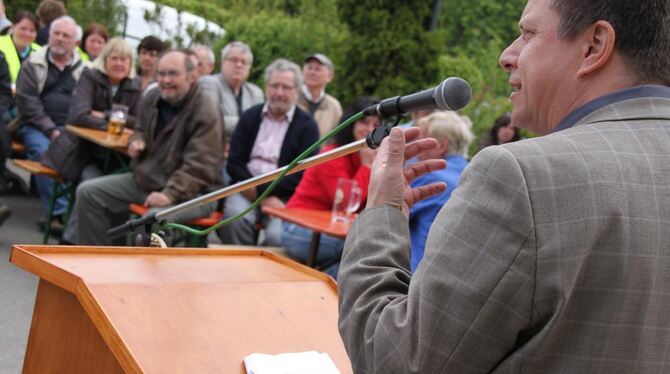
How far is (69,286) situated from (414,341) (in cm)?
101

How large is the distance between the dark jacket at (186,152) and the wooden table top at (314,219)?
820 mm

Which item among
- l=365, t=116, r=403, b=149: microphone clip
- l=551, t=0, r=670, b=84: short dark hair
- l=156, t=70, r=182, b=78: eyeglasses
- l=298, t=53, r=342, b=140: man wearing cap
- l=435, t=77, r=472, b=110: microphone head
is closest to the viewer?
l=551, t=0, r=670, b=84: short dark hair

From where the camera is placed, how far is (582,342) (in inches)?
52.8

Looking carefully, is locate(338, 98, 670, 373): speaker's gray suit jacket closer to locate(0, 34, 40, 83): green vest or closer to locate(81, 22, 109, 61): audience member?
locate(0, 34, 40, 83): green vest

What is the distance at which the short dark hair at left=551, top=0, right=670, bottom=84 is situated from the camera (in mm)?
1425

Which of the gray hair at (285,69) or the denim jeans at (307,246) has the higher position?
the gray hair at (285,69)

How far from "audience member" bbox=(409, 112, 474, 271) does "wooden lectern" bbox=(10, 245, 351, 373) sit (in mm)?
1922

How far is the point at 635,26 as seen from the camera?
1429 millimetres

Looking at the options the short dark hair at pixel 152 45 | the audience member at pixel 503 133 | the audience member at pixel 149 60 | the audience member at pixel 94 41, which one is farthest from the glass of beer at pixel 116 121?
the audience member at pixel 503 133

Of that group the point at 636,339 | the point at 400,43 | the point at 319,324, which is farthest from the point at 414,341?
the point at 400,43

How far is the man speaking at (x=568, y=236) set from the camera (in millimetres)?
1318

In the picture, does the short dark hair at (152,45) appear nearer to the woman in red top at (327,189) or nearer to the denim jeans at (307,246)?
the woman in red top at (327,189)

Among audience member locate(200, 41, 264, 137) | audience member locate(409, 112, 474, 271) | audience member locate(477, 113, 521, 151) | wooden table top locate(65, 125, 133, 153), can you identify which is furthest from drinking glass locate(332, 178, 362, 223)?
audience member locate(200, 41, 264, 137)

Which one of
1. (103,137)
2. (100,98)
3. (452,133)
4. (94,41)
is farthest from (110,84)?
(452,133)
